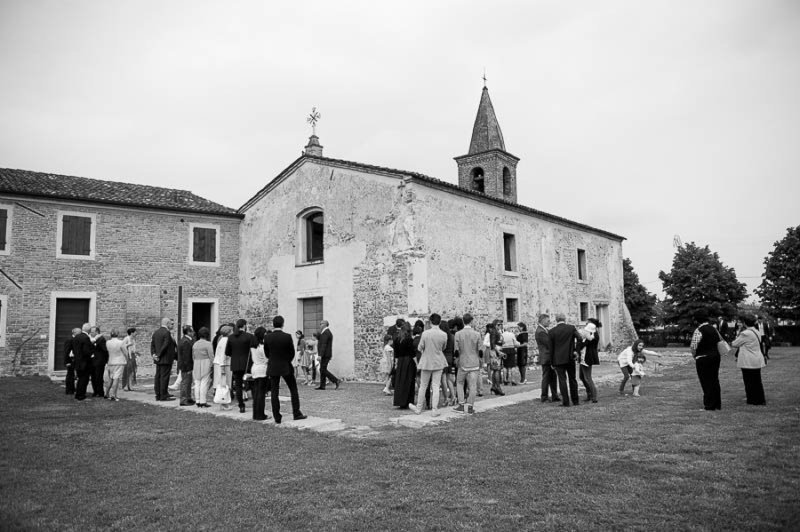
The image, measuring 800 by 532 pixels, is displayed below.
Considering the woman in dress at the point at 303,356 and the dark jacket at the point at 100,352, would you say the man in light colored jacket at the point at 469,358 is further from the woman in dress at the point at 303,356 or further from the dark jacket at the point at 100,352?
the dark jacket at the point at 100,352

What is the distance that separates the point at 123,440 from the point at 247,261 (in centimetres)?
1286

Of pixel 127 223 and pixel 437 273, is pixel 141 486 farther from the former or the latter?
pixel 127 223

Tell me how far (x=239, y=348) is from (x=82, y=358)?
4.09 m

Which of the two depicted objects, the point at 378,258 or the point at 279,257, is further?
the point at 279,257

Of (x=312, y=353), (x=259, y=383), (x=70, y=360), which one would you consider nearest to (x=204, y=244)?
(x=312, y=353)

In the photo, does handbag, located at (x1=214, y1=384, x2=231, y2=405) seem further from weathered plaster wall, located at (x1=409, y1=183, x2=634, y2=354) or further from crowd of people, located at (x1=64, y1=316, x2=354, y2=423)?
weathered plaster wall, located at (x1=409, y1=183, x2=634, y2=354)

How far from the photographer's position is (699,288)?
3350 cm

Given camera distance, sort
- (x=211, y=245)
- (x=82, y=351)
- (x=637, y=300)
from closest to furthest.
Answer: (x=82, y=351), (x=211, y=245), (x=637, y=300)

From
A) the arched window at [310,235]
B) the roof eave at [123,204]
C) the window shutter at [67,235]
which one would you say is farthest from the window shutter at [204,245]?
the arched window at [310,235]

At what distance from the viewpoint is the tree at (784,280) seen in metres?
31.0

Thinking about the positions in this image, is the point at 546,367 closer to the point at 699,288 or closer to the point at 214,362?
the point at 214,362

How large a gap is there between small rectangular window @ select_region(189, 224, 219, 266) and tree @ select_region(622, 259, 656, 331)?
99.0 ft

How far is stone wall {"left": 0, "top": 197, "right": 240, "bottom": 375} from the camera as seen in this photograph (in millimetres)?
16141

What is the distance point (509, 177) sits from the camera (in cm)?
2825
